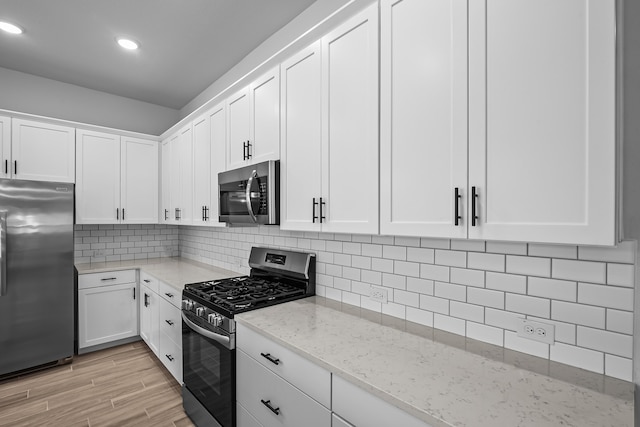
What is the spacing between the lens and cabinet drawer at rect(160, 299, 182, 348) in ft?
8.29

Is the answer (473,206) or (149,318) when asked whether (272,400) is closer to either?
(473,206)

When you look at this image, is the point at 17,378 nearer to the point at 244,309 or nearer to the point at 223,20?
the point at 244,309

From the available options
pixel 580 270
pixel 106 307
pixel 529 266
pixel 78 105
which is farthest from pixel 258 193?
pixel 78 105

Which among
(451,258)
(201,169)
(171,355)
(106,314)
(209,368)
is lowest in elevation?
(171,355)

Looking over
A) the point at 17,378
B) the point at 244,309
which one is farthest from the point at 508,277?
the point at 17,378

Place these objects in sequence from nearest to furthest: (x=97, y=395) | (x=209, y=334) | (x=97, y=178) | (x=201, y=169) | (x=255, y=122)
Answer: (x=209, y=334)
(x=255, y=122)
(x=97, y=395)
(x=201, y=169)
(x=97, y=178)

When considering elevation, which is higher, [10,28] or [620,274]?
[10,28]

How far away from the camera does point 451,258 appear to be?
1509 mm

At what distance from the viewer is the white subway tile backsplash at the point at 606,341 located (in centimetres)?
105

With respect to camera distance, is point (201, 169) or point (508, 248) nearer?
point (508, 248)

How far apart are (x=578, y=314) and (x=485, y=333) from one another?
0.36m

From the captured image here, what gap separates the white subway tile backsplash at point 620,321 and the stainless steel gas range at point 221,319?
155cm

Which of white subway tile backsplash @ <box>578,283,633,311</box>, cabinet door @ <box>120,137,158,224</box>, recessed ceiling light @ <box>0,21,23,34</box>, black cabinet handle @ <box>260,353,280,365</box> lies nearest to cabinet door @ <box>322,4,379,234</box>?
black cabinet handle @ <box>260,353,280,365</box>

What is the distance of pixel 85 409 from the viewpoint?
94.1 inches
